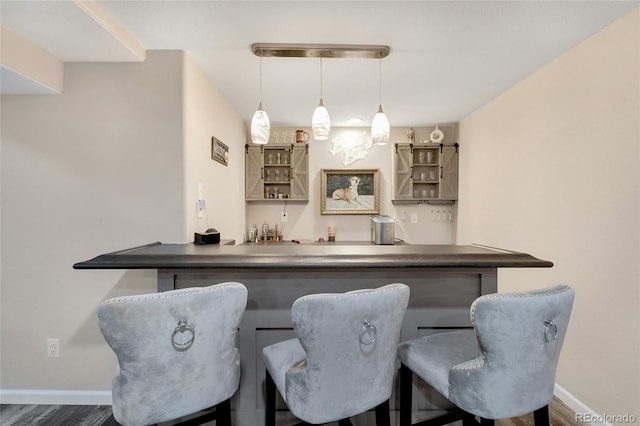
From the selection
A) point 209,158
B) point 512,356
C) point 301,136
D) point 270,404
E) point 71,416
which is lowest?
point 71,416

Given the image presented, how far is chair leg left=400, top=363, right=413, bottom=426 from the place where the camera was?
1396 mm

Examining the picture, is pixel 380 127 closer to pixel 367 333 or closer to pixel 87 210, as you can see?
pixel 367 333

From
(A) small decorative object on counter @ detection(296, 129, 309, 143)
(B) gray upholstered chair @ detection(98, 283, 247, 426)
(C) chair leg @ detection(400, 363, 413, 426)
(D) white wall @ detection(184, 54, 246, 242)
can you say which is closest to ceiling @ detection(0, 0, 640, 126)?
(D) white wall @ detection(184, 54, 246, 242)

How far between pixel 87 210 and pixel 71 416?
1323mm

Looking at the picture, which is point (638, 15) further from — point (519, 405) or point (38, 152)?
point (38, 152)

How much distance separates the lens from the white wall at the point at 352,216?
4.08 meters

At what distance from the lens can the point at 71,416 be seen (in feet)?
6.37

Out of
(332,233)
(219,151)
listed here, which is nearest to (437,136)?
(332,233)

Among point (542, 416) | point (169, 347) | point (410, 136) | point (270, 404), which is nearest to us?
point (169, 347)

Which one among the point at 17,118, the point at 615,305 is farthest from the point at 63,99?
→ the point at 615,305

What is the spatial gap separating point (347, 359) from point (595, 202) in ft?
6.28

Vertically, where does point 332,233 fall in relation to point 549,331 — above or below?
above

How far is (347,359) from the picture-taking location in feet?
3.54

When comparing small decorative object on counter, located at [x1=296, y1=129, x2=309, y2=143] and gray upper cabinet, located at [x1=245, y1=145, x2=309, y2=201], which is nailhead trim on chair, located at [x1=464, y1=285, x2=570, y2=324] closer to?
gray upper cabinet, located at [x1=245, y1=145, x2=309, y2=201]
